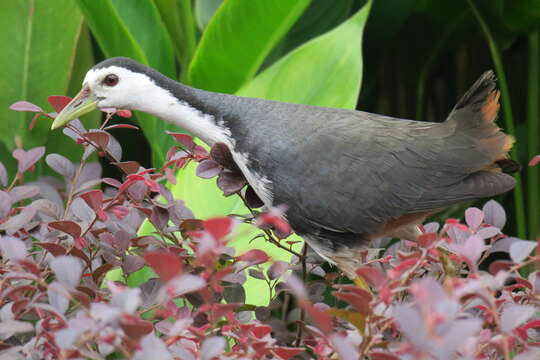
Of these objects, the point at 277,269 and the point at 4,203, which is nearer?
the point at 277,269

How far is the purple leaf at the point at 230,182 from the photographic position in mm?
964

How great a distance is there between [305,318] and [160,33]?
890mm

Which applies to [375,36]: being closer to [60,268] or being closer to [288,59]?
[288,59]

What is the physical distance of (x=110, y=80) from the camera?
1191 mm

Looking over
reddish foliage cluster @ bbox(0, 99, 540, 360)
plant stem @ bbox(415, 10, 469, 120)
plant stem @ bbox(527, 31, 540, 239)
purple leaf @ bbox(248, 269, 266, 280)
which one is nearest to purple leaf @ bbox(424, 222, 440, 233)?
reddish foliage cluster @ bbox(0, 99, 540, 360)

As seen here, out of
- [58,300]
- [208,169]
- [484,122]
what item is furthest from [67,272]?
[484,122]

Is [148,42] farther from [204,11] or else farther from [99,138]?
[99,138]

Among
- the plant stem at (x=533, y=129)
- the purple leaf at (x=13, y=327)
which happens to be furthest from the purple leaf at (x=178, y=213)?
the plant stem at (x=533, y=129)

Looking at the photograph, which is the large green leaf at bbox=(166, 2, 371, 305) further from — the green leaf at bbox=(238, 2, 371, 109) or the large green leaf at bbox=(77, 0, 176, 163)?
the large green leaf at bbox=(77, 0, 176, 163)

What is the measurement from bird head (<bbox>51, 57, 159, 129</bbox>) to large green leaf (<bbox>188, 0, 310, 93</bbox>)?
365mm

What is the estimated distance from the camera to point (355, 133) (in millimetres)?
1129

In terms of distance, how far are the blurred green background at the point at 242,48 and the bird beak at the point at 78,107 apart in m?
0.07

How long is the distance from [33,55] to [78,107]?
0.59 metres

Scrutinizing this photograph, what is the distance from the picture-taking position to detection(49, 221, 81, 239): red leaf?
84cm
